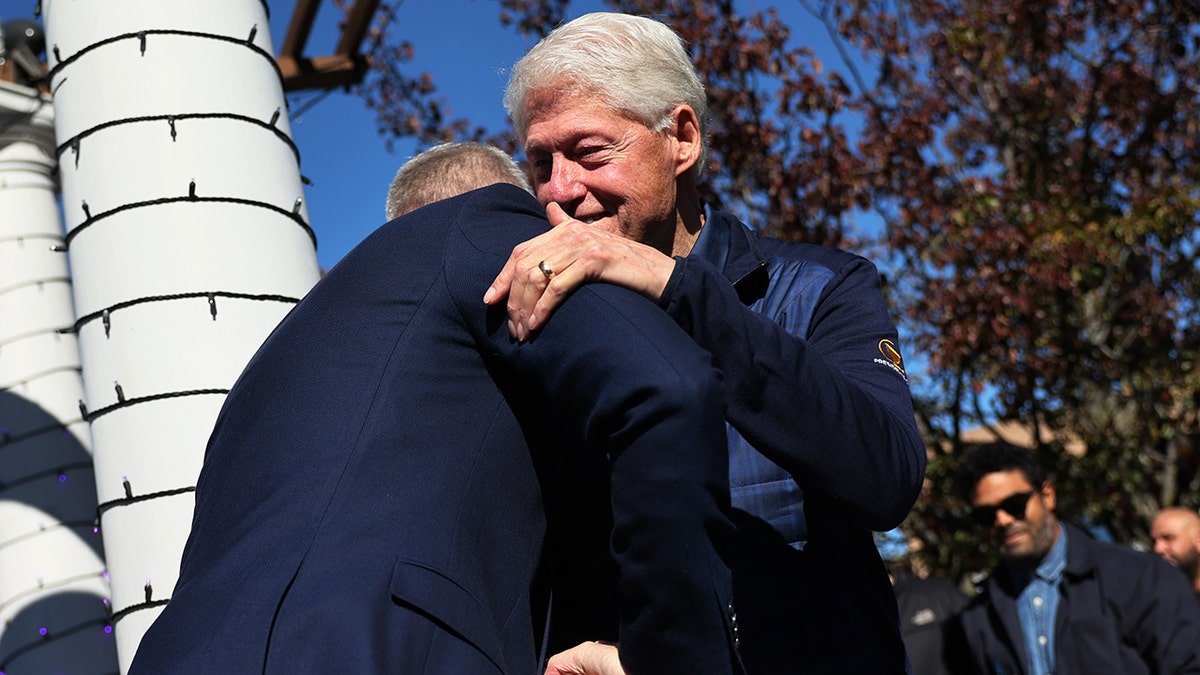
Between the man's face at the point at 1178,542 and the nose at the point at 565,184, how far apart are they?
221 inches

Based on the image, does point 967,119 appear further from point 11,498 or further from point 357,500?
point 357,500

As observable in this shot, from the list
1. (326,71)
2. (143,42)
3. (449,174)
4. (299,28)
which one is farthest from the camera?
(326,71)

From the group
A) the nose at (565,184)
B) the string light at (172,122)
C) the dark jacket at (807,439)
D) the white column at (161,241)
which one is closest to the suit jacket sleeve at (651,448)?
the dark jacket at (807,439)

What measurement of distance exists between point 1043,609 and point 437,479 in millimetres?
4327

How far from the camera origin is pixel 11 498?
5328 mm

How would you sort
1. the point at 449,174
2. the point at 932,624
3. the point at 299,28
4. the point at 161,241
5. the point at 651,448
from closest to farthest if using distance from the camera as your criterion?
the point at 651,448
the point at 449,174
the point at 161,241
the point at 932,624
the point at 299,28

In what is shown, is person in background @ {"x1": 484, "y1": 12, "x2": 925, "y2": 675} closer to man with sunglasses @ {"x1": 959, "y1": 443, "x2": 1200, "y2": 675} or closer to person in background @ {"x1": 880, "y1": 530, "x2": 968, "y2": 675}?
man with sunglasses @ {"x1": 959, "y1": 443, "x2": 1200, "y2": 675}

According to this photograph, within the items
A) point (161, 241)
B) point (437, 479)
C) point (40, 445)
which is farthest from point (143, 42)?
point (40, 445)

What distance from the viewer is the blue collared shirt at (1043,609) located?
5.19 meters

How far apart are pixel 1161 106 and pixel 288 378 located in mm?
7921

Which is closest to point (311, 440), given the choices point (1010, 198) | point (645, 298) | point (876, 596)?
point (645, 298)

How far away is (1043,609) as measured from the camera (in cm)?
524

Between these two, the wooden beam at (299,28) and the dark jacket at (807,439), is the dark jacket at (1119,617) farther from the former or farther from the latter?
the wooden beam at (299,28)

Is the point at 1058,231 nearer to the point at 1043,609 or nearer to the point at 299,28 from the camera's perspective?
the point at 1043,609
